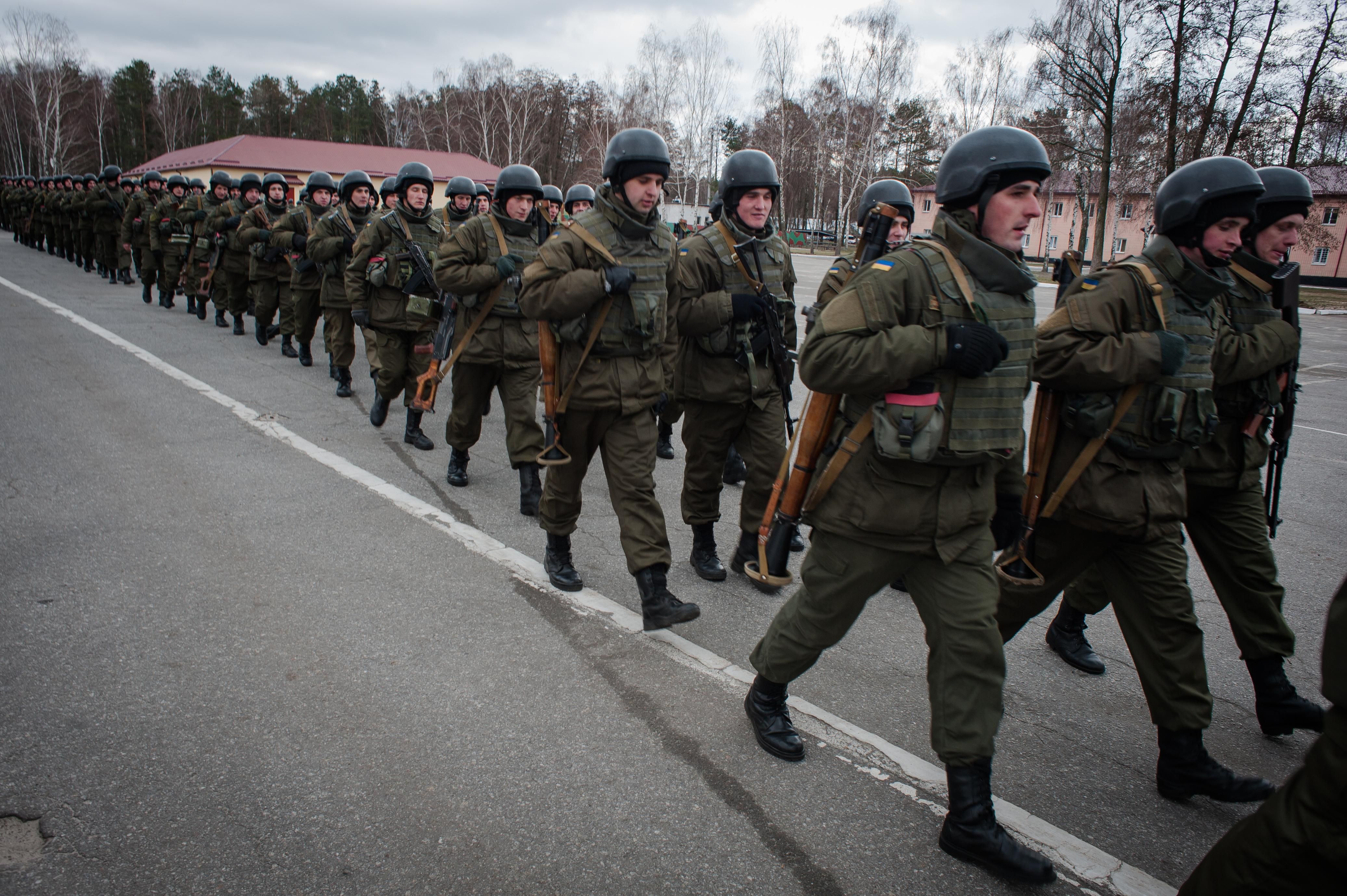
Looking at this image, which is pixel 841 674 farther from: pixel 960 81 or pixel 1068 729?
pixel 960 81

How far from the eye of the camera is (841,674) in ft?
11.1

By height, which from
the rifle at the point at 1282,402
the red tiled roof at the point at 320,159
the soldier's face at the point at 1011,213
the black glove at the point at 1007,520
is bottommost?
the black glove at the point at 1007,520

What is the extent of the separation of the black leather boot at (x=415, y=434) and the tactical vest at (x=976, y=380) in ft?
16.3

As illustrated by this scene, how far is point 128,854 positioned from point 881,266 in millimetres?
2622

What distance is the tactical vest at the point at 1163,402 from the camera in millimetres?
2771

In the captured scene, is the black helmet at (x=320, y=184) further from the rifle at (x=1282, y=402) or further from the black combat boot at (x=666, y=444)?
the rifle at (x=1282, y=402)

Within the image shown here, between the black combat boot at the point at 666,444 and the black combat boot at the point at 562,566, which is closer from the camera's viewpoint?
the black combat boot at the point at 562,566

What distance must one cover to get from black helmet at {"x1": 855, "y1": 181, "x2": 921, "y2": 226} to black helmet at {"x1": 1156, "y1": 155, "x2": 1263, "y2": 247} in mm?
2064

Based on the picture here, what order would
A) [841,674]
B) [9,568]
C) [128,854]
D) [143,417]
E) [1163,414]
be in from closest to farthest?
1. [128,854]
2. [1163,414]
3. [841,674]
4. [9,568]
5. [143,417]

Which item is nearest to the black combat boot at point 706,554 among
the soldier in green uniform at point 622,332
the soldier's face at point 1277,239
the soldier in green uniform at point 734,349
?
Result: the soldier in green uniform at point 734,349

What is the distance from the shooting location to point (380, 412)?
7188 millimetres

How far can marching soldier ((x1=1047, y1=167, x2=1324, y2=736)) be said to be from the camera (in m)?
3.12

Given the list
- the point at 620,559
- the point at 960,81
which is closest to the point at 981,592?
the point at 620,559

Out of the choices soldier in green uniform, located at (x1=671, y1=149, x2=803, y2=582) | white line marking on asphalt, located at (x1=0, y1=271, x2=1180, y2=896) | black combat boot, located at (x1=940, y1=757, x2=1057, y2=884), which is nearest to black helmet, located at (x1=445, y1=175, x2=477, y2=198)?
white line marking on asphalt, located at (x1=0, y1=271, x2=1180, y2=896)
